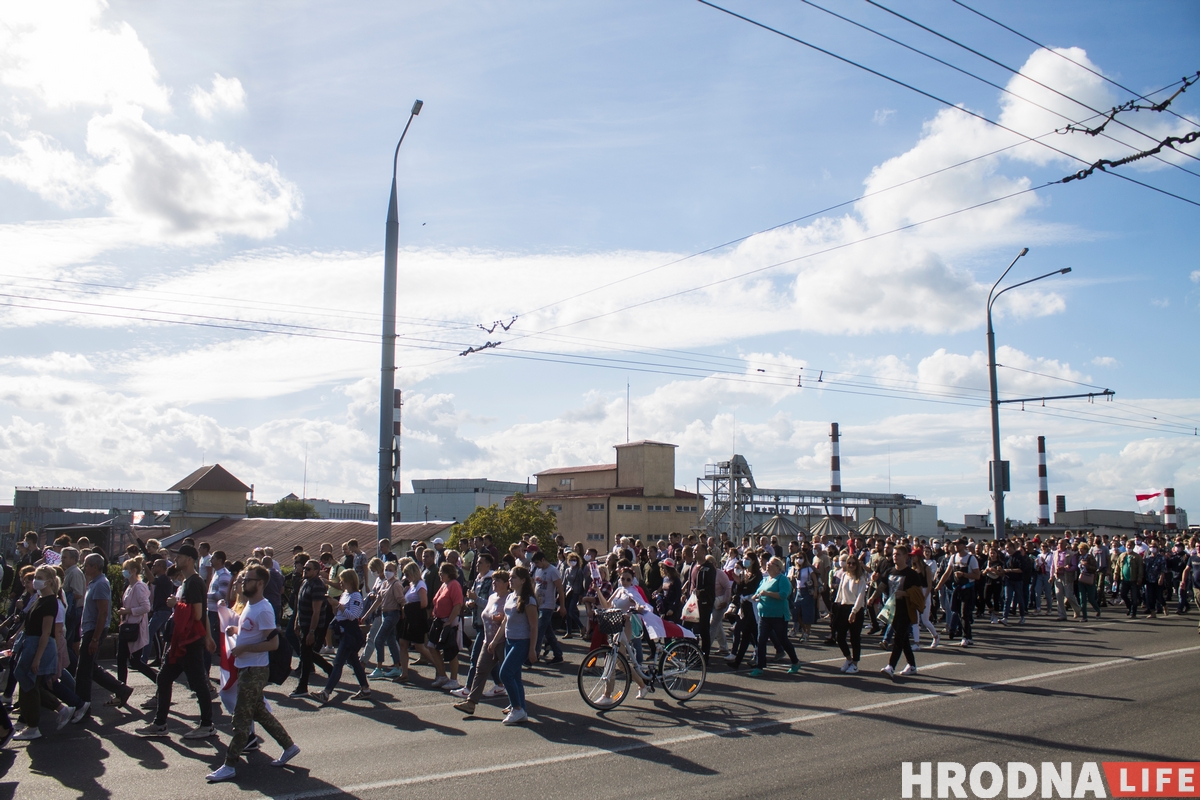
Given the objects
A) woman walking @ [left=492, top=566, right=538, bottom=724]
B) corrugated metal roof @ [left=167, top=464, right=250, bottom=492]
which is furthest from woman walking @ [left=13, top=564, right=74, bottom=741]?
corrugated metal roof @ [left=167, top=464, right=250, bottom=492]

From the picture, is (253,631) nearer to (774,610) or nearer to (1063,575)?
(774,610)

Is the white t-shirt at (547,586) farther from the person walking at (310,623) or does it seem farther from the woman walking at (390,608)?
the person walking at (310,623)

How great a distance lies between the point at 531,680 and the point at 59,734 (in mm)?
5431

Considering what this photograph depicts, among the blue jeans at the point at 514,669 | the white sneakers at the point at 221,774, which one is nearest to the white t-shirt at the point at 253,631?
the white sneakers at the point at 221,774

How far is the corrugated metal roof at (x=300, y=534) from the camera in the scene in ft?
145

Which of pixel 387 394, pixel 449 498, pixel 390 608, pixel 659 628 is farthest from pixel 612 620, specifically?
pixel 449 498

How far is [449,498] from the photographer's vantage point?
10306 cm

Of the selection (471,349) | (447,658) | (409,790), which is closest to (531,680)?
(447,658)

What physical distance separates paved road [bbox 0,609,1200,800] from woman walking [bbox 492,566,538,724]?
0.30 metres

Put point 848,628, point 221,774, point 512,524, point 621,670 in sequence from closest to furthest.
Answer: point 221,774, point 621,670, point 848,628, point 512,524

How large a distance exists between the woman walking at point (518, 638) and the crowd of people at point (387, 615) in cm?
1

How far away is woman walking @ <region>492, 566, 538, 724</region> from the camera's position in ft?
29.0

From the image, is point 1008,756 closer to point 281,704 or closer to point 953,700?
point 953,700

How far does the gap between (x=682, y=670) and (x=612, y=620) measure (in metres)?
1.20
